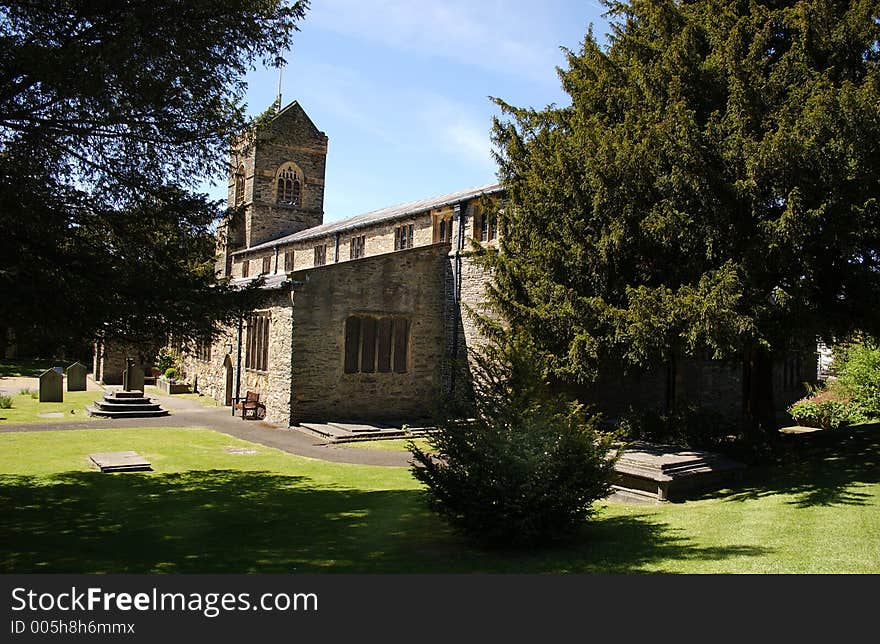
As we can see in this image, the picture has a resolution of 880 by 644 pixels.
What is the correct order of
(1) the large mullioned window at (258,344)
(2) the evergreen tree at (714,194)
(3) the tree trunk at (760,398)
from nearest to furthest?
(2) the evergreen tree at (714,194), (3) the tree trunk at (760,398), (1) the large mullioned window at (258,344)

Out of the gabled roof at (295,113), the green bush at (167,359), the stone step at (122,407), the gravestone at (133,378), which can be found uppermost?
the gabled roof at (295,113)

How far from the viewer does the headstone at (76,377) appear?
28.7 meters

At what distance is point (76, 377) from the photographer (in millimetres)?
29062

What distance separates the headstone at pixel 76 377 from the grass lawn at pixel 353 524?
15.1 meters

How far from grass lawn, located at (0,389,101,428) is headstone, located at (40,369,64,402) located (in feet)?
0.89

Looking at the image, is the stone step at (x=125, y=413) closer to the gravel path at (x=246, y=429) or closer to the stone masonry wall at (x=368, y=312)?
the gravel path at (x=246, y=429)

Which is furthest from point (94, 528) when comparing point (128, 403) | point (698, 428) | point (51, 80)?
point (128, 403)

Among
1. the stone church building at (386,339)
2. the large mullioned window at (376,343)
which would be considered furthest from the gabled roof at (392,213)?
the large mullioned window at (376,343)

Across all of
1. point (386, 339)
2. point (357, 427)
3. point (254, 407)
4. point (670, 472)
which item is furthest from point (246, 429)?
point (670, 472)

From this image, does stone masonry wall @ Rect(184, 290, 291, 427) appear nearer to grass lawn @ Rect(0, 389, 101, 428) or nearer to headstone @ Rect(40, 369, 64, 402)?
grass lawn @ Rect(0, 389, 101, 428)

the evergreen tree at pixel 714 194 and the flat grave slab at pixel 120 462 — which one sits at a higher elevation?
the evergreen tree at pixel 714 194

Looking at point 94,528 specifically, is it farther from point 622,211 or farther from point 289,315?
point 289,315

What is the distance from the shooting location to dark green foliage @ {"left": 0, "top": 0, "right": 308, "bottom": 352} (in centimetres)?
808


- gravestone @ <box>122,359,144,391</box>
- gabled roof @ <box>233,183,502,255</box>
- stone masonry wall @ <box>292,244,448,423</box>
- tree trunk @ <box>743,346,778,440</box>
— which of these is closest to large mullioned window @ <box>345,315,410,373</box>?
stone masonry wall @ <box>292,244,448,423</box>
